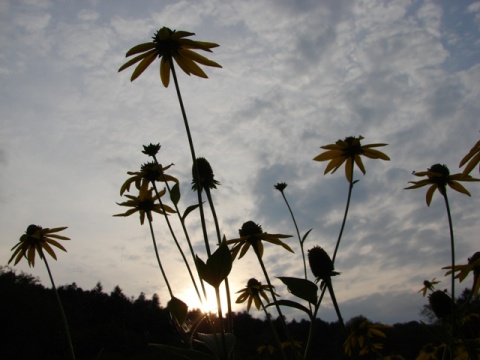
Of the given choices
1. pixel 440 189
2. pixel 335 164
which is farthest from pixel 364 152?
pixel 440 189

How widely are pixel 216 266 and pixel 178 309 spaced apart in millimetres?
544

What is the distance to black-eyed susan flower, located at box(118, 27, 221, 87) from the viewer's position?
224 centimetres

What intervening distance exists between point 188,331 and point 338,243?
0.98 metres

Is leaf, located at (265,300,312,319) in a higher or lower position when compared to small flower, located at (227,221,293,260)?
lower

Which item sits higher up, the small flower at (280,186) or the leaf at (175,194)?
the small flower at (280,186)

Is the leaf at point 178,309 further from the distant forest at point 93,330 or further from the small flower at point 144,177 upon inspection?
the distant forest at point 93,330

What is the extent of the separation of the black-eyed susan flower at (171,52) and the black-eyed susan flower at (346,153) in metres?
1.24

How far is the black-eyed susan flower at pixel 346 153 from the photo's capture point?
9.87 feet

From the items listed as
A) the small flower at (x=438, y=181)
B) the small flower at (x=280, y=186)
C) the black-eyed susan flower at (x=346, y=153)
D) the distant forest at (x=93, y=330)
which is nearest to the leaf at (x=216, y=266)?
the black-eyed susan flower at (x=346, y=153)

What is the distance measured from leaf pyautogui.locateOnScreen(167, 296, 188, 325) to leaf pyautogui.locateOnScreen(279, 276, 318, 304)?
2.04 ft

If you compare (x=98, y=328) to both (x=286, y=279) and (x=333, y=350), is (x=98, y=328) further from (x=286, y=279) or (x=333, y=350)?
(x=286, y=279)

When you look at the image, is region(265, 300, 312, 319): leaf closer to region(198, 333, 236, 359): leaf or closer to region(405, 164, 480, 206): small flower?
region(198, 333, 236, 359): leaf

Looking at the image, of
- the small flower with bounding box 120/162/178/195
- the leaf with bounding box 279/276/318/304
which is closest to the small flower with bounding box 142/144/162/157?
the small flower with bounding box 120/162/178/195

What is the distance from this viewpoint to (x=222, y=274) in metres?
1.62
